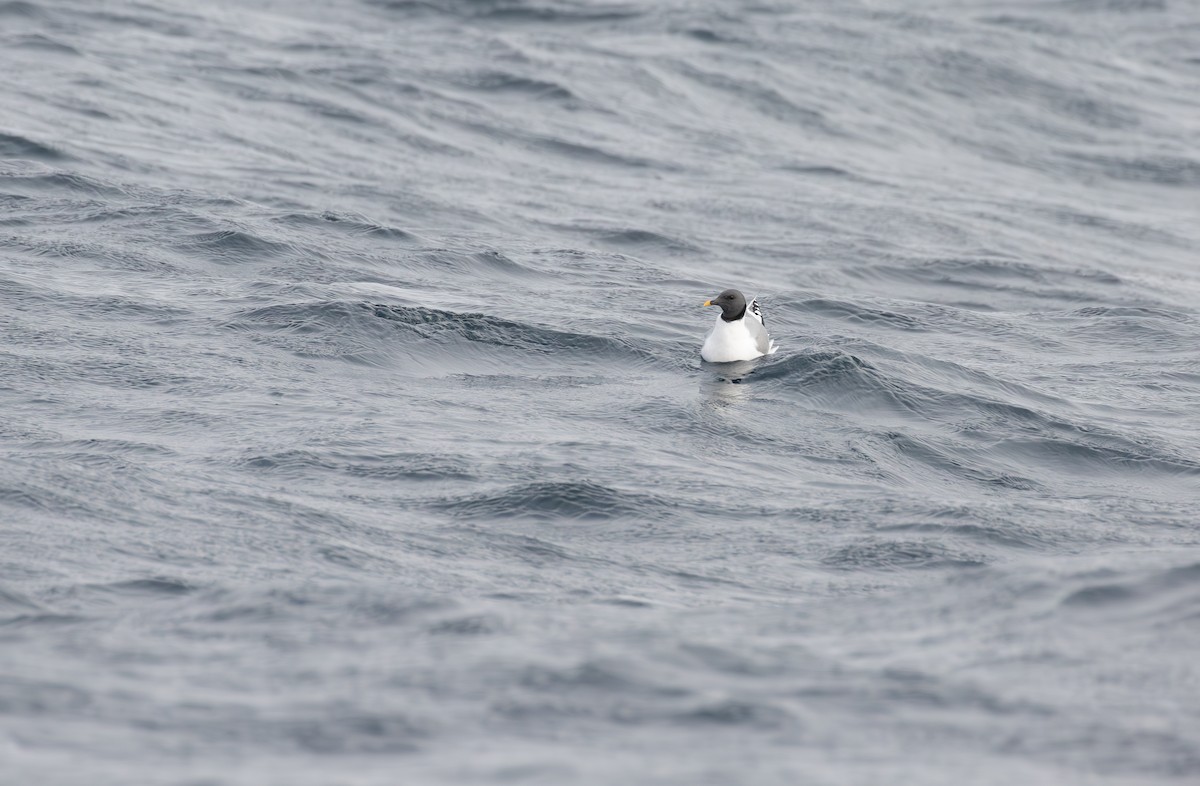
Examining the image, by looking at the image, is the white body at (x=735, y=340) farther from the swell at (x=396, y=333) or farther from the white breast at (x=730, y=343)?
the swell at (x=396, y=333)

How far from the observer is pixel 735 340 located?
15977mm


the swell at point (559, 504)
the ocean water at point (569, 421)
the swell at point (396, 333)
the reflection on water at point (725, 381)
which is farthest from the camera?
the swell at point (396, 333)

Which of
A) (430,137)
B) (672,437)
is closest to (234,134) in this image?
(430,137)

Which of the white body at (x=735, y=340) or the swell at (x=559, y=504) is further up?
the white body at (x=735, y=340)

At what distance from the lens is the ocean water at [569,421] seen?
7816 millimetres

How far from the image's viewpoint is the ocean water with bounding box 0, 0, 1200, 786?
7.82 m

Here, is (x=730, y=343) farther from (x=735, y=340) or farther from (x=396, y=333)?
(x=396, y=333)

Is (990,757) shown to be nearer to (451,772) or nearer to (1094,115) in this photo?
(451,772)

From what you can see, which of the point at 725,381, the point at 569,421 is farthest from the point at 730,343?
the point at 569,421

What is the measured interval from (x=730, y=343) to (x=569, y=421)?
304cm

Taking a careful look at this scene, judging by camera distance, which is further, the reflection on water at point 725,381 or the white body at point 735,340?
the white body at point 735,340

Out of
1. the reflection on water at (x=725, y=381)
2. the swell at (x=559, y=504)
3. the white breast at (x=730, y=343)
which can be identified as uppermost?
the white breast at (x=730, y=343)

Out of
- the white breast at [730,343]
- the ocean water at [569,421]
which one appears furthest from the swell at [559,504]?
the white breast at [730,343]

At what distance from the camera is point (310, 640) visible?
28.2 ft
